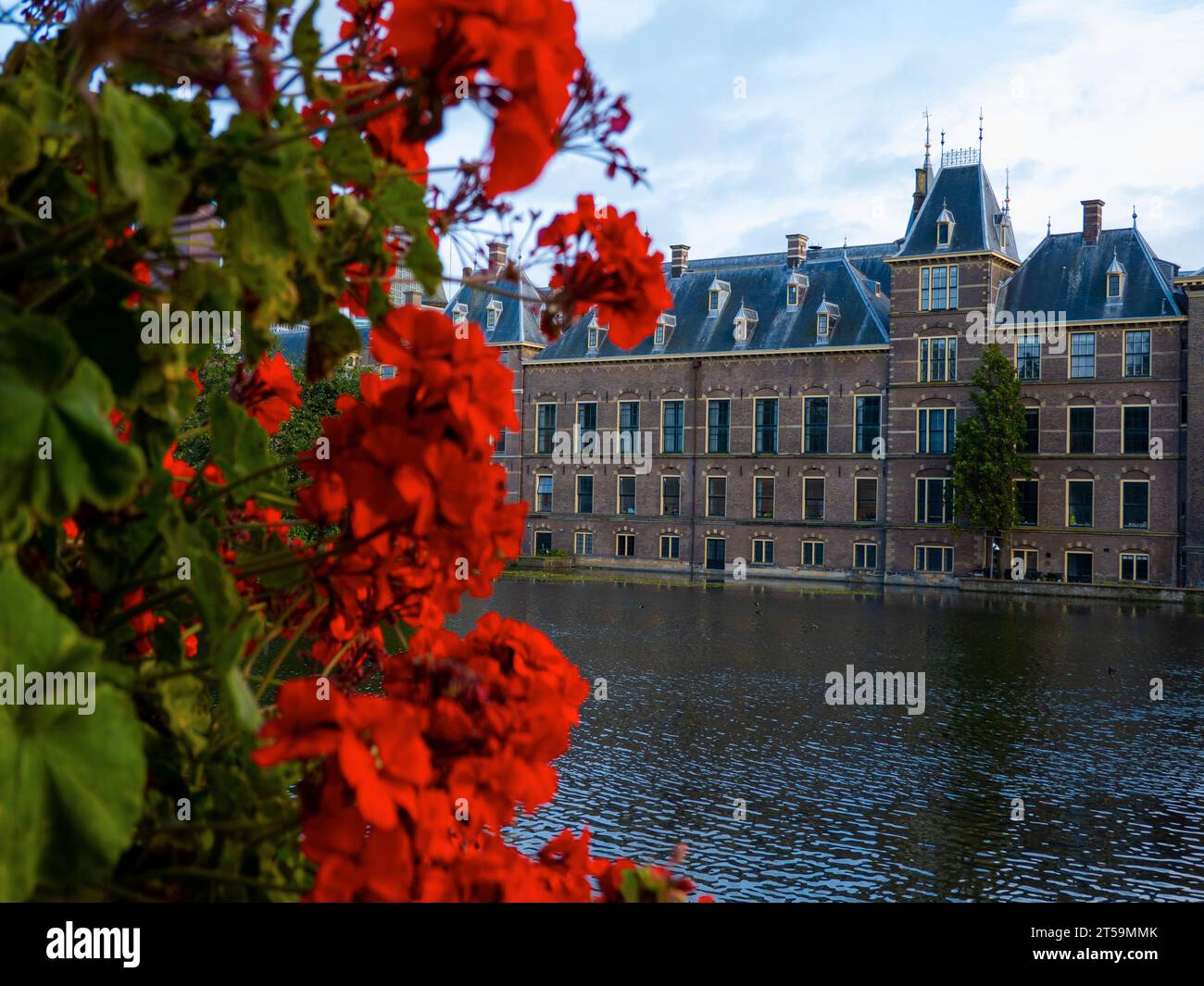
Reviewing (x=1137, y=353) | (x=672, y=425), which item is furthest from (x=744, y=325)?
(x=1137, y=353)

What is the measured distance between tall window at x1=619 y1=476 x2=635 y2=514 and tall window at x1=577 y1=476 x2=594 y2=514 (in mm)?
1313

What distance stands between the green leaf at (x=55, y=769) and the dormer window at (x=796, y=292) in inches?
1749

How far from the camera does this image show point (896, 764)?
14023 millimetres

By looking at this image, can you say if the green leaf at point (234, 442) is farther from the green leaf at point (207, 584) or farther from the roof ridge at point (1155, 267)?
the roof ridge at point (1155, 267)

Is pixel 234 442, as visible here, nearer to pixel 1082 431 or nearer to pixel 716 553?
pixel 1082 431

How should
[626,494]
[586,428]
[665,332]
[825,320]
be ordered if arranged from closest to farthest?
[825,320] → [665,332] → [626,494] → [586,428]

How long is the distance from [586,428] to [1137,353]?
2132 centimetres

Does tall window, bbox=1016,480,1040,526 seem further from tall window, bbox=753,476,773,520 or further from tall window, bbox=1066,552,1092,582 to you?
tall window, bbox=753,476,773,520

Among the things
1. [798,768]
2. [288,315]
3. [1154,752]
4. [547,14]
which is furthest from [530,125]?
[1154,752]

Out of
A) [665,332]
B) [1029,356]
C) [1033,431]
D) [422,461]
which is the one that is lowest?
[422,461]

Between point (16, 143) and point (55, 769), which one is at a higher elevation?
point (16, 143)

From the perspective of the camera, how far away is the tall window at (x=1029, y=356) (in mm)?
39156

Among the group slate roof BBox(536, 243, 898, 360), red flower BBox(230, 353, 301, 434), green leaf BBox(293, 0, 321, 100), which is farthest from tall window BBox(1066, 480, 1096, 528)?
green leaf BBox(293, 0, 321, 100)

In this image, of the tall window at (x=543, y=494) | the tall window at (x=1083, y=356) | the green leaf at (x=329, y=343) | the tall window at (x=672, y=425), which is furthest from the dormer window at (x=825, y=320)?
the green leaf at (x=329, y=343)
